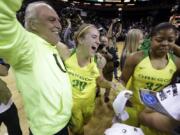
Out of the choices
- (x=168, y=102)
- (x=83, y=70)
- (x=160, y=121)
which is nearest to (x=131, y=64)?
(x=83, y=70)

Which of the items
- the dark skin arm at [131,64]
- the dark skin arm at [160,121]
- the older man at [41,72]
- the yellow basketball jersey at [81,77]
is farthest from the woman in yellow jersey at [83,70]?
the dark skin arm at [160,121]

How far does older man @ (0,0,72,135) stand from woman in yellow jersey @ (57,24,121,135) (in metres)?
1.00

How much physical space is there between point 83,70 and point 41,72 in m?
1.30

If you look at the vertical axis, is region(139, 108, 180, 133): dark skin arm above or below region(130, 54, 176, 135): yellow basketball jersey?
above

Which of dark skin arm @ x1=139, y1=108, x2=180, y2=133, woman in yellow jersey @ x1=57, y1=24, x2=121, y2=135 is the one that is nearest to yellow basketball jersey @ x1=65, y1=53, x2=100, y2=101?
woman in yellow jersey @ x1=57, y1=24, x2=121, y2=135

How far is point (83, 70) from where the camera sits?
9.56 feet

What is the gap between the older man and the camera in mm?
1508

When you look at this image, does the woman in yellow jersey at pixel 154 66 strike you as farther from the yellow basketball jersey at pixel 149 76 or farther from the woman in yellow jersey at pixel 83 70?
the woman in yellow jersey at pixel 83 70

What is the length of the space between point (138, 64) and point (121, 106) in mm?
766

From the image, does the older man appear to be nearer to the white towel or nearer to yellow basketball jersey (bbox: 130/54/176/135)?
the white towel

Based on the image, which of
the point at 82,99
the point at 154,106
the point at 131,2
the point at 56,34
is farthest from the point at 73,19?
the point at 131,2

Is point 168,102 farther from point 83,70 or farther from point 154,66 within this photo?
point 83,70

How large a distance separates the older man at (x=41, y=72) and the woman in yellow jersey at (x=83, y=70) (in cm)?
100

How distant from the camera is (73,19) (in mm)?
9414
